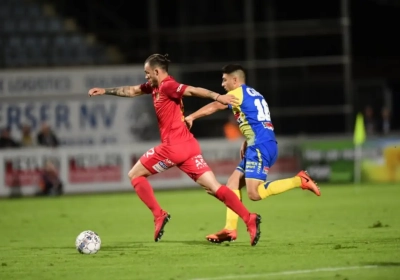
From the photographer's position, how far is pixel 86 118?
28.9 meters

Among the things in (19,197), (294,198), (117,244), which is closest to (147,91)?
(117,244)

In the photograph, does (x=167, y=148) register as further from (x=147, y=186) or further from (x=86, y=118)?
(x=86, y=118)

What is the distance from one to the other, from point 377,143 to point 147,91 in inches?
615

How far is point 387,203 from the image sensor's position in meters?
20.2

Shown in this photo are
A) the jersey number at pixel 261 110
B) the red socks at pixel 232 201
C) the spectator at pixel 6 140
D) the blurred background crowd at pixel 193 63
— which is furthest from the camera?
the blurred background crowd at pixel 193 63

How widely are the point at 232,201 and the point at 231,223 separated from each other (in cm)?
83

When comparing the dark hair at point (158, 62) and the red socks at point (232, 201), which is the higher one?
the dark hair at point (158, 62)

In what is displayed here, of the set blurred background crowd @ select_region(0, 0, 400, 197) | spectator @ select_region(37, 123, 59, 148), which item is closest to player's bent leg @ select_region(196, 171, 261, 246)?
blurred background crowd @ select_region(0, 0, 400, 197)

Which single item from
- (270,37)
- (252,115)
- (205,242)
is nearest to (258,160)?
(252,115)

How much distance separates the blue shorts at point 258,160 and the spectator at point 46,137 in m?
15.3

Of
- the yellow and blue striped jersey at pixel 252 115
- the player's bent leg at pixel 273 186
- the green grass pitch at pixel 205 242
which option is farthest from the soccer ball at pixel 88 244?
the yellow and blue striped jersey at pixel 252 115

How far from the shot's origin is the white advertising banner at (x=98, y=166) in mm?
27422

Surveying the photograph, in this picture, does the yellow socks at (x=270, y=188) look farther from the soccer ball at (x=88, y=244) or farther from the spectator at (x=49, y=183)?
the spectator at (x=49, y=183)

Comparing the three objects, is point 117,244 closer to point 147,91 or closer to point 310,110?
point 147,91
